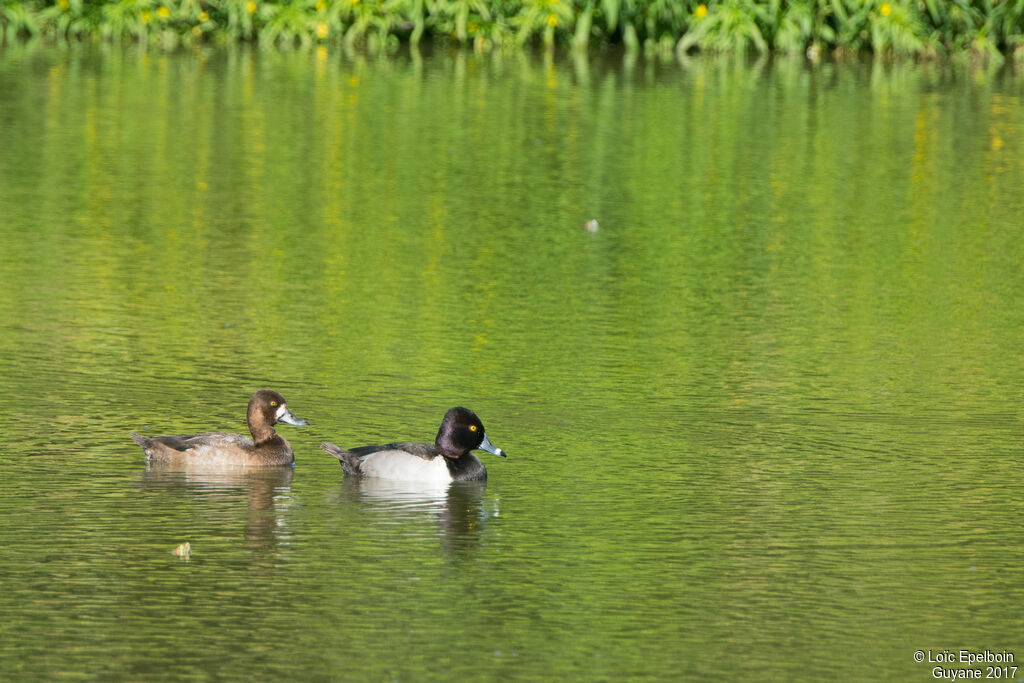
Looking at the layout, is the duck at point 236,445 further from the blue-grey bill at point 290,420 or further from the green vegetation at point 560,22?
the green vegetation at point 560,22

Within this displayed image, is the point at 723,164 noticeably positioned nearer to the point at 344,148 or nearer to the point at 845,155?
the point at 845,155

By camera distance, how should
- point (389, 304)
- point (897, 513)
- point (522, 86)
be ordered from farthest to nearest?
point (522, 86), point (389, 304), point (897, 513)

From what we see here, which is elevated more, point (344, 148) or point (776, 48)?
point (776, 48)

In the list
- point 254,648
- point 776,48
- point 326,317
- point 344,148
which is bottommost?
point 254,648

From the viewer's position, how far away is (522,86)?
27312mm

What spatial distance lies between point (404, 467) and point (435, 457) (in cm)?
15

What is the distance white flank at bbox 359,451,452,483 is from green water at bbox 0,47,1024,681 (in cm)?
13

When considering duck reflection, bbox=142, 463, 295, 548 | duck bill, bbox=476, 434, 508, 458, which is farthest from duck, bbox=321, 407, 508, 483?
duck reflection, bbox=142, 463, 295, 548

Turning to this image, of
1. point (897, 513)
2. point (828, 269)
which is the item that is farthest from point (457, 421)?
point (828, 269)

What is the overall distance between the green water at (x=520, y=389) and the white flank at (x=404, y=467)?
128 mm

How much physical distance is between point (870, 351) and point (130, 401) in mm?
4604

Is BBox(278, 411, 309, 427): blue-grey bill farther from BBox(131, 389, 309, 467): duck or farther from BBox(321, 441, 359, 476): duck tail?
BBox(321, 441, 359, 476): duck tail

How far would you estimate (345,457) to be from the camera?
906 cm

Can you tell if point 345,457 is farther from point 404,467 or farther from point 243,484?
point 243,484
